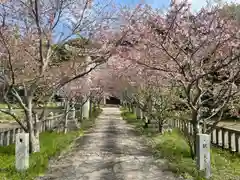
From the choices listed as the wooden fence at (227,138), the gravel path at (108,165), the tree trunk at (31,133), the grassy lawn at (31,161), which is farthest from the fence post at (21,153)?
the wooden fence at (227,138)

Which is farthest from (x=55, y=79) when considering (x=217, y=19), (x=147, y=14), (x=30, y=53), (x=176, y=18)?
(x=217, y=19)

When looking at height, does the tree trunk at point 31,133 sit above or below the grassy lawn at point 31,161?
above

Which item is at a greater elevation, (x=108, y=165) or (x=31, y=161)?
(x=31, y=161)

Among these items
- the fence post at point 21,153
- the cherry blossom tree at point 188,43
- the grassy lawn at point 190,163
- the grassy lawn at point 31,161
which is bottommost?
the grassy lawn at point 190,163

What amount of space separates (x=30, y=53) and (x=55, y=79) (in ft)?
3.91

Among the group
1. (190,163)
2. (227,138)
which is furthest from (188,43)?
(227,138)

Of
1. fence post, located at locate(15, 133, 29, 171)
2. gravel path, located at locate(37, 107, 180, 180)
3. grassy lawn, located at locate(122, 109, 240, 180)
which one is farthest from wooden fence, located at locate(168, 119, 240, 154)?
fence post, located at locate(15, 133, 29, 171)

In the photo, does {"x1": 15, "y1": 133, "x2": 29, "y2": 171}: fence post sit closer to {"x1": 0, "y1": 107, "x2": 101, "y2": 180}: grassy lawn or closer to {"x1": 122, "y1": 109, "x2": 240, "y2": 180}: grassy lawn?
{"x1": 0, "y1": 107, "x2": 101, "y2": 180}: grassy lawn

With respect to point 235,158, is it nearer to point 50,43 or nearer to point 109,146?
point 109,146

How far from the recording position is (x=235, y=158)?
907cm

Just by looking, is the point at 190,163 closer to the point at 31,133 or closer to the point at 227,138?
the point at 227,138

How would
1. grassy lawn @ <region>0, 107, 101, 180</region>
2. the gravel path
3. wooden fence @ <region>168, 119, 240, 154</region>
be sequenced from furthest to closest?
1. wooden fence @ <region>168, 119, 240, 154</region>
2. the gravel path
3. grassy lawn @ <region>0, 107, 101, 180</region>

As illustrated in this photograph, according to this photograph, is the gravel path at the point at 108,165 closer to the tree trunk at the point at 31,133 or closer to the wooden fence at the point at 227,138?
the tree trunk at the point at 31,133

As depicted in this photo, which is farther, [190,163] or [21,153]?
[190,163]
